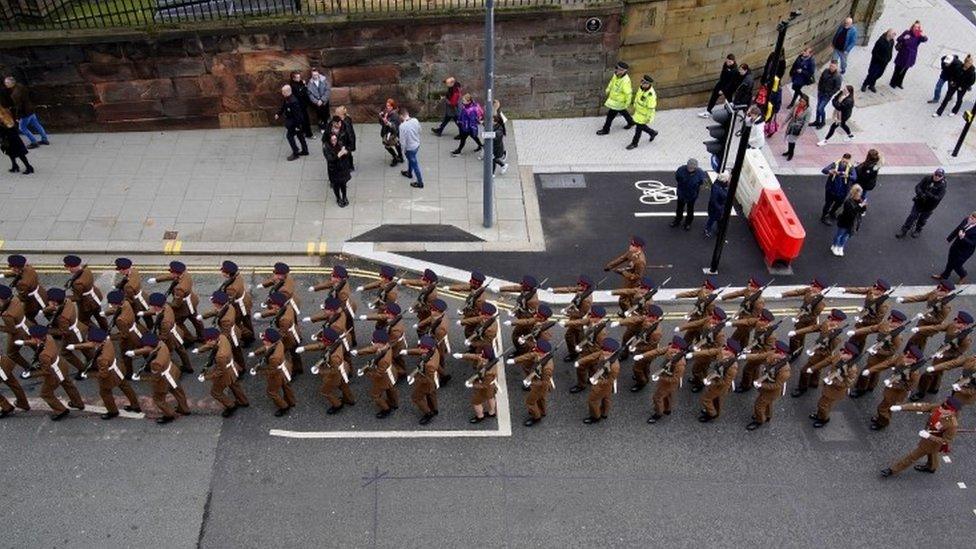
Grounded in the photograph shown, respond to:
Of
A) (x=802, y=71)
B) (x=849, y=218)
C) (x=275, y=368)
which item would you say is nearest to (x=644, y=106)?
(x=802, y=71)

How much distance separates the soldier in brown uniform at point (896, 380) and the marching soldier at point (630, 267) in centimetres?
337

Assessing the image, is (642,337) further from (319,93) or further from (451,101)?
(319,93)

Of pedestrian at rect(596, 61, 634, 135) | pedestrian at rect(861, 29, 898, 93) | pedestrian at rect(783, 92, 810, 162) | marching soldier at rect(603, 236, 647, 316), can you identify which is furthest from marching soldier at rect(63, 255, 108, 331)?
pedestrian at rect(861, 29, 898, 93)

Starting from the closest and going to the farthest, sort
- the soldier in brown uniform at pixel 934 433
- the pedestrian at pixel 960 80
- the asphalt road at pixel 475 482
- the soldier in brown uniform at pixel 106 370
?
the asphalt road at pixel 475 482 < the soldier in brown uniform at pixel 934 433 < the soldier in brown uniform at pixel 106 370 < the pedestrian at pixel 960 80

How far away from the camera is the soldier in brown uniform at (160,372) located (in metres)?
10.3

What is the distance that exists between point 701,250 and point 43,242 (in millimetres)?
11258

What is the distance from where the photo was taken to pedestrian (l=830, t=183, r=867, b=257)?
44.0 ft

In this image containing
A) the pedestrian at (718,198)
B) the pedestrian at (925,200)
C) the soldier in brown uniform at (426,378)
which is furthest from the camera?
the pedestrian at (925,200)

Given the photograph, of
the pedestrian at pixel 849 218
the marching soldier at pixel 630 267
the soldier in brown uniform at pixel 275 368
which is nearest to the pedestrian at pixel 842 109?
the pedestrian at pixel 849 218

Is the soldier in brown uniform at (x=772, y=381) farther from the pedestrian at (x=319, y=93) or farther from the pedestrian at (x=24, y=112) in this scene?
the pedestrian at (x=24, y=112)

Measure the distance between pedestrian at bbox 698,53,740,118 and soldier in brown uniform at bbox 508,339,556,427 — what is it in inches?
346

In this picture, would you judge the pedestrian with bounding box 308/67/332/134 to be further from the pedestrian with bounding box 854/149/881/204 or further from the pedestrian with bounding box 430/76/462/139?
the pedestrian with bounding box 854/149/881/204

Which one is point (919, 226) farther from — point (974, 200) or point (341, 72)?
point (341, 72)

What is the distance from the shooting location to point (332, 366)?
34.1 feet
